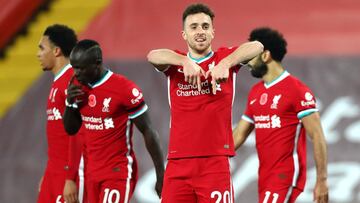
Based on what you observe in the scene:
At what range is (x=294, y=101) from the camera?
7.64 metres

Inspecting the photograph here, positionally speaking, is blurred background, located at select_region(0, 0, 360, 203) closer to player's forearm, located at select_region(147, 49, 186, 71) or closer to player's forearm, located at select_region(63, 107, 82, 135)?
player's forearm, located at select_region(63, 107, 82, 135)

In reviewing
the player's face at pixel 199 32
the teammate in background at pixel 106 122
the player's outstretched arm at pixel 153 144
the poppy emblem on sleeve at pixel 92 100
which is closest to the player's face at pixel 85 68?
the teammate in background at pixel 106 122

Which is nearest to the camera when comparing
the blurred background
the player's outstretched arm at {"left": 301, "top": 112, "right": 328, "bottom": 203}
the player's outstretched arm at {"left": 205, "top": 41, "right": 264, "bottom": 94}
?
the player's outstretched arm at {"left": 205, "top": 41, "right": 264, "bottom": 94}

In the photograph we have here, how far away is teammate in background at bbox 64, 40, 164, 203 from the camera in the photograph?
7277 mm

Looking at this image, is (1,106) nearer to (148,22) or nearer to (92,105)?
(148,22)

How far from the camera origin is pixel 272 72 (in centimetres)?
803

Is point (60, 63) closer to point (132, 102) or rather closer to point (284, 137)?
point (132, 102)

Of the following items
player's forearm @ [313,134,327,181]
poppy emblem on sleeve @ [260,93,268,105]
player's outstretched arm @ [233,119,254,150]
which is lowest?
player's forearm @ [313,134,327,181]

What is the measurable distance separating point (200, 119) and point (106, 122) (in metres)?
1.09

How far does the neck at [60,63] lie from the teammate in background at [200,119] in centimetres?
204

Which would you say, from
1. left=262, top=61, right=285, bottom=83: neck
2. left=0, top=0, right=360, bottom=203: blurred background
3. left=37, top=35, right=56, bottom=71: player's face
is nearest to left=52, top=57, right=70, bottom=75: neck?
left=37, top=35, right=56, bottom=71: player's face

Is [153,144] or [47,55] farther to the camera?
[47,55]

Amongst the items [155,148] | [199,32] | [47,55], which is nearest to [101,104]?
[155,148]

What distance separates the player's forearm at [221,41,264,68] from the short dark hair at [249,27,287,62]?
1.63 meters
